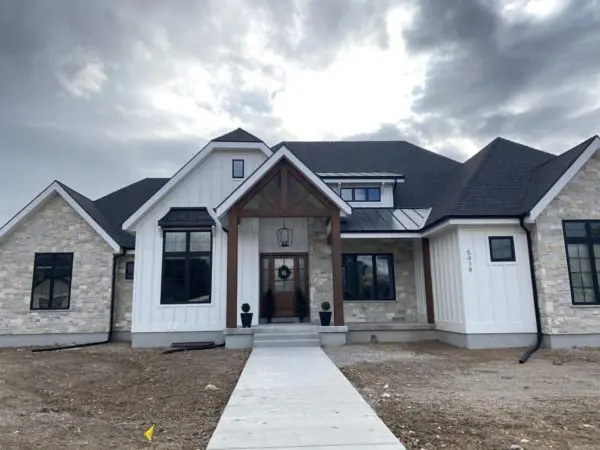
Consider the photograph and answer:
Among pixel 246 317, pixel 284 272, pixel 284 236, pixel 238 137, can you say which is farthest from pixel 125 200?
pixel 246 317

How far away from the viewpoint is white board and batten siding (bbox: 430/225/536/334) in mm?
10539

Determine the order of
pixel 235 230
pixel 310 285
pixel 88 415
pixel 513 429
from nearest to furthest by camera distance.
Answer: pixel 513 429, pixel 88 415, pixel 235 230, pixel 310 285

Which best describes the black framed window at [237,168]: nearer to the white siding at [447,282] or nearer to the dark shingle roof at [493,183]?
the dark shingle roof at [493,183]

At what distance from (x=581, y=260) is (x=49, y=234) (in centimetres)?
1604

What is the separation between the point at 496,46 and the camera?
45.4 ft

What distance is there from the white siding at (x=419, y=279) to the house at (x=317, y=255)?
6 cm

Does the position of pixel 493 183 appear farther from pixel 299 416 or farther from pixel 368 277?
pixel 299 416

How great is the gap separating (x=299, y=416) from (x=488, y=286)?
7867 mm

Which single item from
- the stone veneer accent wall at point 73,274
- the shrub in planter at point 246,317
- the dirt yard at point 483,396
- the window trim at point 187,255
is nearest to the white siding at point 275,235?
the window trim at point 187,255

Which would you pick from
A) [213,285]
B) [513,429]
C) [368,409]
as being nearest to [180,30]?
[213,285]

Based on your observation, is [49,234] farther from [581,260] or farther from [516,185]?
[581,260]

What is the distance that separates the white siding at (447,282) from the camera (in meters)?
10.9

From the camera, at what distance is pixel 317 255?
1346 cm

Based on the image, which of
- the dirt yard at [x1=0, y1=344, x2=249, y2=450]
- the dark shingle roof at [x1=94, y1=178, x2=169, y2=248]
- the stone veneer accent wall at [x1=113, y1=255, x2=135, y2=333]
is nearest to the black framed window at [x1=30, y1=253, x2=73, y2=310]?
the stone veneer accent wall at [x1=113, y1=255, x2=135, y2=333]
